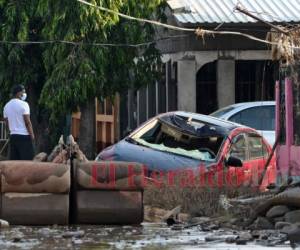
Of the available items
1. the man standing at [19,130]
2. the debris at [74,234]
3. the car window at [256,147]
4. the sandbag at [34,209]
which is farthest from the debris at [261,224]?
the man standing at [19,130]

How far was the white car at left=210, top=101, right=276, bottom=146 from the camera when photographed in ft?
75.8

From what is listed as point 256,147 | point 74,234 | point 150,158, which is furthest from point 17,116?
point 74,234

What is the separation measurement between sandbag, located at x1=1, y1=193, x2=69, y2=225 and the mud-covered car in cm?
359

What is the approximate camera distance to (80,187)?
49.0 feet

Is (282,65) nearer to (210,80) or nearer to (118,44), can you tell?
(118,44)

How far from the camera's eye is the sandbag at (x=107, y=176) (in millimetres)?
14922

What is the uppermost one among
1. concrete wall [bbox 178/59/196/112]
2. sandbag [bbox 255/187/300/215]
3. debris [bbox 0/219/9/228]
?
concrete wall [bbox 178/59/196/112]

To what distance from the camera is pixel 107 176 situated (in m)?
15.0

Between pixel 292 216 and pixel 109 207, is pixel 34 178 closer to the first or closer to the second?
pixel 109 207

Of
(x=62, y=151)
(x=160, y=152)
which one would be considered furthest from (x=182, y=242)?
(x=160, y=152)

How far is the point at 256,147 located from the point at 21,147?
403cm

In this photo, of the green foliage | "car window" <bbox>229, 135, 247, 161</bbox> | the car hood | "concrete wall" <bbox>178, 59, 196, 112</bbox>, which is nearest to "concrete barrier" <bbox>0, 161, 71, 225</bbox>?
the car hood

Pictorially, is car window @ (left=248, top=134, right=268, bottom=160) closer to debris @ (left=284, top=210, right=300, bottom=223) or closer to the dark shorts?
the dark shorts

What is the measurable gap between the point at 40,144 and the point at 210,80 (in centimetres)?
443
